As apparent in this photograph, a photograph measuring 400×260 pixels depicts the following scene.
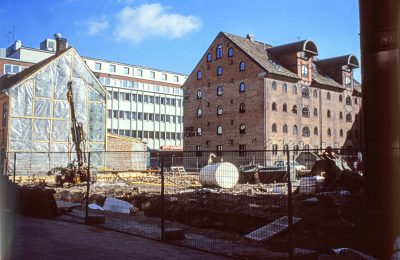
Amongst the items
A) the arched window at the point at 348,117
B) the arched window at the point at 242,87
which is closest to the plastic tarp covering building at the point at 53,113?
the arched window at the point at 242,87

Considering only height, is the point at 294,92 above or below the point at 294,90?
below

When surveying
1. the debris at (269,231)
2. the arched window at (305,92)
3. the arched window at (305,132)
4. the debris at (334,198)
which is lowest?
the debris at (269,231)

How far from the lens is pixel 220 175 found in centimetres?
1381

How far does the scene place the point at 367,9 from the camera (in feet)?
20.7

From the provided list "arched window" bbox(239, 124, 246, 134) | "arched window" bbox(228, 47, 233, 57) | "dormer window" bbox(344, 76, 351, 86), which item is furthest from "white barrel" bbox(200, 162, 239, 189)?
"dormer window" bbox(344, 76, 351, 86)

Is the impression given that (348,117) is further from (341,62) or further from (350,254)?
(350,254)

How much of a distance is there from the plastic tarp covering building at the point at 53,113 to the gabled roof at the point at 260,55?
20361 mm

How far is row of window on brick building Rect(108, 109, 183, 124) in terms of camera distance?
6756 cm

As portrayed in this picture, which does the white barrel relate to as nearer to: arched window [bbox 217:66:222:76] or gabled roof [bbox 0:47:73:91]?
gabled roof [bbox 0:47:73:91]

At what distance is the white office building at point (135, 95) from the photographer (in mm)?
66625

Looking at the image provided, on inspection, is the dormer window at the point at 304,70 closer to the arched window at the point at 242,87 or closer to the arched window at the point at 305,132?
the arched window at the point at 305,132

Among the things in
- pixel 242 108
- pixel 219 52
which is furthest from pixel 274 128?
pixel 219 52

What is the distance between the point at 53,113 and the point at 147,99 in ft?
132

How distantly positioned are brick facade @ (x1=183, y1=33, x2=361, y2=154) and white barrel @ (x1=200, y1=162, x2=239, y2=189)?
3032cm
